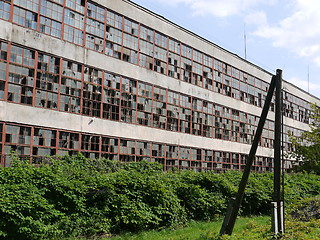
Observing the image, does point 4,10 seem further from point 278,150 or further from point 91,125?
point 278,150

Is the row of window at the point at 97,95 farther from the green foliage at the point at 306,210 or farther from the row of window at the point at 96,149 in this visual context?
the green foliage at the point at 306,210

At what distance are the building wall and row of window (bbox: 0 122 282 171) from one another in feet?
0.28

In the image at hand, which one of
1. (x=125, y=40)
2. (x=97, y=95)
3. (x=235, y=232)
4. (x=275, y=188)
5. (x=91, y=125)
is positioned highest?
(x=125, y=40)

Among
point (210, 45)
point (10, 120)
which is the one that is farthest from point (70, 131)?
point (210, 45)

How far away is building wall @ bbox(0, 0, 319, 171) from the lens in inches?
830

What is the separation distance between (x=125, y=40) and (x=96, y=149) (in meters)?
8.15

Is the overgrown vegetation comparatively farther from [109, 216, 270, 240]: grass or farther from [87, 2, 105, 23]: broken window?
[87, 2, 105, 23]: broken window

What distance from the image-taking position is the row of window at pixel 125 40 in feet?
72.8

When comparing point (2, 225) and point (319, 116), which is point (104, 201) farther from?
point (319, 116)

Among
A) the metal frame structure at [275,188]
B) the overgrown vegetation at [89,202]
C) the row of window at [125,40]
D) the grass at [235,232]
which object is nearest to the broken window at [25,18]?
the row of window at [125,40]

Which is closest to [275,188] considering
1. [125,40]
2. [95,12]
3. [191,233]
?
[191,233]

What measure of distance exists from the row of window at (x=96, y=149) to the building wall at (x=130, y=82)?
0.08 meters

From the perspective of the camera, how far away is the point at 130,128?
2748 centimetres

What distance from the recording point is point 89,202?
13.9 metres
